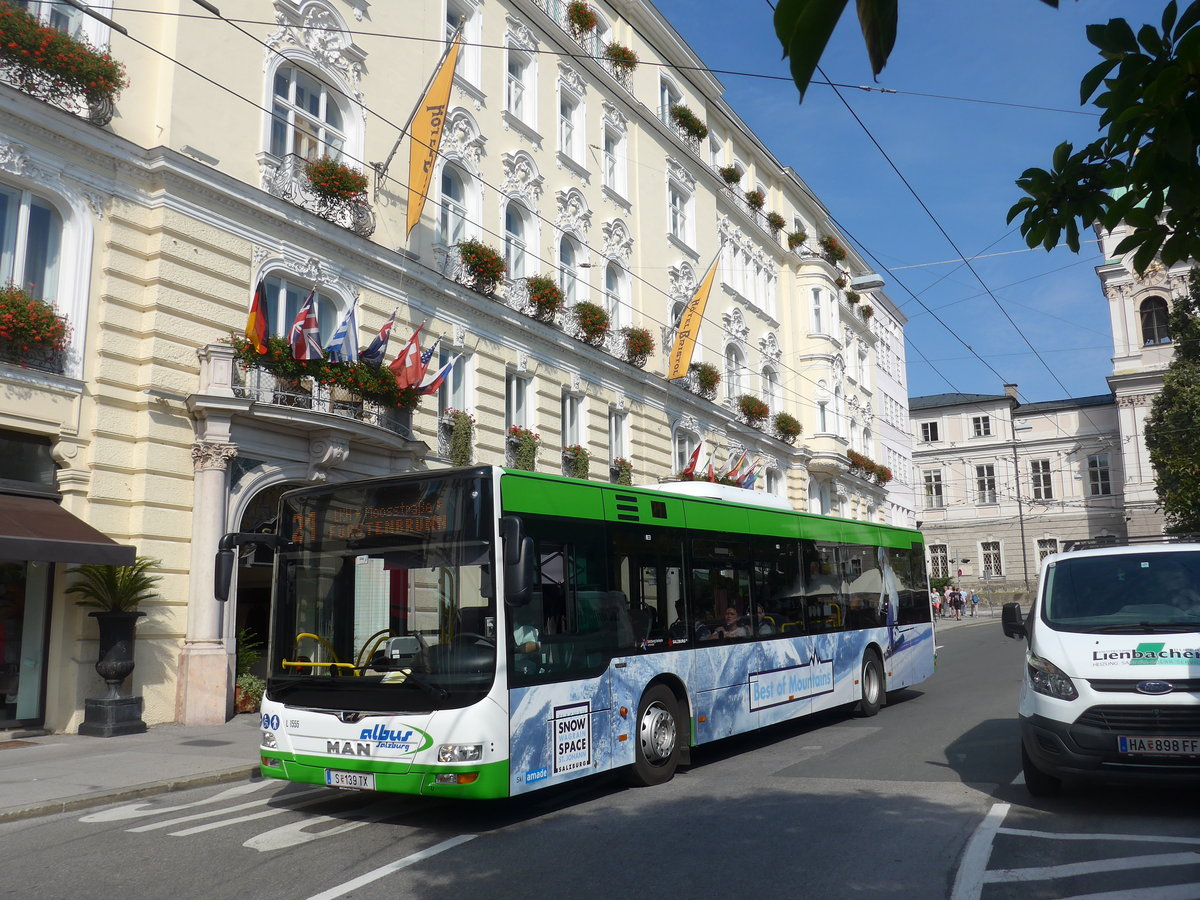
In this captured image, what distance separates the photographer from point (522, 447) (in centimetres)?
2286

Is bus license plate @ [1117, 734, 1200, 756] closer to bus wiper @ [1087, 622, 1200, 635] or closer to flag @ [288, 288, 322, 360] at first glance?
bus wiper @ [1087, 622, 1200, 635]

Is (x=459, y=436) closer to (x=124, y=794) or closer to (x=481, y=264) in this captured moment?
(x=481, y=264)

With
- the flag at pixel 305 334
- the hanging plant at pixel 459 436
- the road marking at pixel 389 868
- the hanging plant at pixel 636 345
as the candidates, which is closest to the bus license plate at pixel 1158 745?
the road marking at pixel 389 868

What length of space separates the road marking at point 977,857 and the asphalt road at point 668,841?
0.02 meters

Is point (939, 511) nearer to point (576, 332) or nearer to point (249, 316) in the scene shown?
point (576, 332)

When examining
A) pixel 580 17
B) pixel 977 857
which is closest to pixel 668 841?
pixel 977 857

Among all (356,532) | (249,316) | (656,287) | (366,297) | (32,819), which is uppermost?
(656,287)

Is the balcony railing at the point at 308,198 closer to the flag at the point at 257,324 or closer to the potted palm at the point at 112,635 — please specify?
the flag at the point at 257,324

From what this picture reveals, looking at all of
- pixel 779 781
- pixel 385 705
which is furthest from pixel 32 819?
pixel 779 781

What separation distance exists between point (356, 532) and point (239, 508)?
7960mm

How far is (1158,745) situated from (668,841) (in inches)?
143

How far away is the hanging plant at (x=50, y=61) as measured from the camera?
529 inches

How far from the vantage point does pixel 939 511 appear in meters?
76.4

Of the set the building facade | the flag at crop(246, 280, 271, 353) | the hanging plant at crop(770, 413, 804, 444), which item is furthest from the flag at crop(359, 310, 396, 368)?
the building facade
